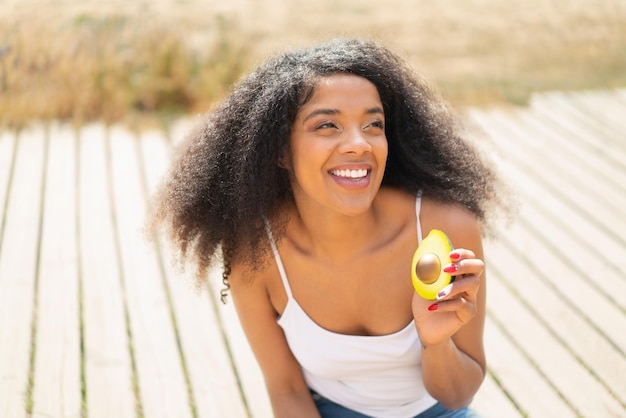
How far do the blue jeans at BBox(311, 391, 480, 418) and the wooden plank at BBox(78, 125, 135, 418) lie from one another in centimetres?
78

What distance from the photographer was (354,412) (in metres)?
2.55

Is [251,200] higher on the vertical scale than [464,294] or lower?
higher

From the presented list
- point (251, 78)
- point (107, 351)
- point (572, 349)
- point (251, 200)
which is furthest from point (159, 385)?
point (572, 349)

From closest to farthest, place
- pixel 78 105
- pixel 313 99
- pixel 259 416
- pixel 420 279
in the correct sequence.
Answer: pixel 420 279, pixel 313 99, pixel 259 416, pixel 78 105

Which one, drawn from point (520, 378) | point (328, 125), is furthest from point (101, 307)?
point (328, 125)

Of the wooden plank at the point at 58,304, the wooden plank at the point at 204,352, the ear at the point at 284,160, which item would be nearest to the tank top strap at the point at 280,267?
the ear at the point at 284,160

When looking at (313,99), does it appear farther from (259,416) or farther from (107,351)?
(107,351)

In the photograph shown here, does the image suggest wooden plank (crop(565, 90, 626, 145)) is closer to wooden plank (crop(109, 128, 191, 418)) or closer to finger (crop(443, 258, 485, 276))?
wooden plank (crop(109, 128, 191, 418))

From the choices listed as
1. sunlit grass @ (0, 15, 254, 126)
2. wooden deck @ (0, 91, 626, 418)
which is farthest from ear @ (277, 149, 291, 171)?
sunlit grass @ (0, 15, 254, 126)

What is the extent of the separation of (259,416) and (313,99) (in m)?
1.27

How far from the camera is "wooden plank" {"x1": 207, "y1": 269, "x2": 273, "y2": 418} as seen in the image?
3.10m

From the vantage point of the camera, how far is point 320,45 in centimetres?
241

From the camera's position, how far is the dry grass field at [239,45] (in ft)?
20.0

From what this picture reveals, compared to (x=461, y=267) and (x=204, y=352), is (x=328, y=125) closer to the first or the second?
(x=461, y=267)
